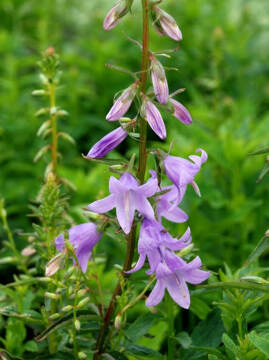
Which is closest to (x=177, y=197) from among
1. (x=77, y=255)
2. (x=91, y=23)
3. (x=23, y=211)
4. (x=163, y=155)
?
(x=163, y=155)

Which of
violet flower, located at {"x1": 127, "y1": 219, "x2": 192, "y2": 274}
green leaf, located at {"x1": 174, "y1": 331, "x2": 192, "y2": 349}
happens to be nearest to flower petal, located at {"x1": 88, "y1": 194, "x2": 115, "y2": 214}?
violet flower, located at {"x1": 127, "y1": 219, "x2": 192, "y2": 274}

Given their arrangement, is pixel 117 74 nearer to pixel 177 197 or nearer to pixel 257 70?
pixel 257 70

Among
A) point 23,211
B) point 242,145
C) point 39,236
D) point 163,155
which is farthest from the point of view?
point 23,211

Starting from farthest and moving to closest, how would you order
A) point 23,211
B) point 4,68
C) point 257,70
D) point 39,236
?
1. point 257,70
2. point 4,68
3. point 23,211
4. point 39,236

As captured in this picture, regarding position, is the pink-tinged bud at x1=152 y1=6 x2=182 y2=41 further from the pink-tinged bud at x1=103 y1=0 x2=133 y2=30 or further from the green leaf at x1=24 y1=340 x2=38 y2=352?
the green leaf at x1=24 y1=340 x2=38 y2=352

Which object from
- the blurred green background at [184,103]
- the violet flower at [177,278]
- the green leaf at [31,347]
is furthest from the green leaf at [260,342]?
the blurred green background at [184,103]

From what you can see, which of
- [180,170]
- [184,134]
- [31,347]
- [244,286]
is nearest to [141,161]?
[180,170]

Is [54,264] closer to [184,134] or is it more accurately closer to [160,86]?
[160,86]
